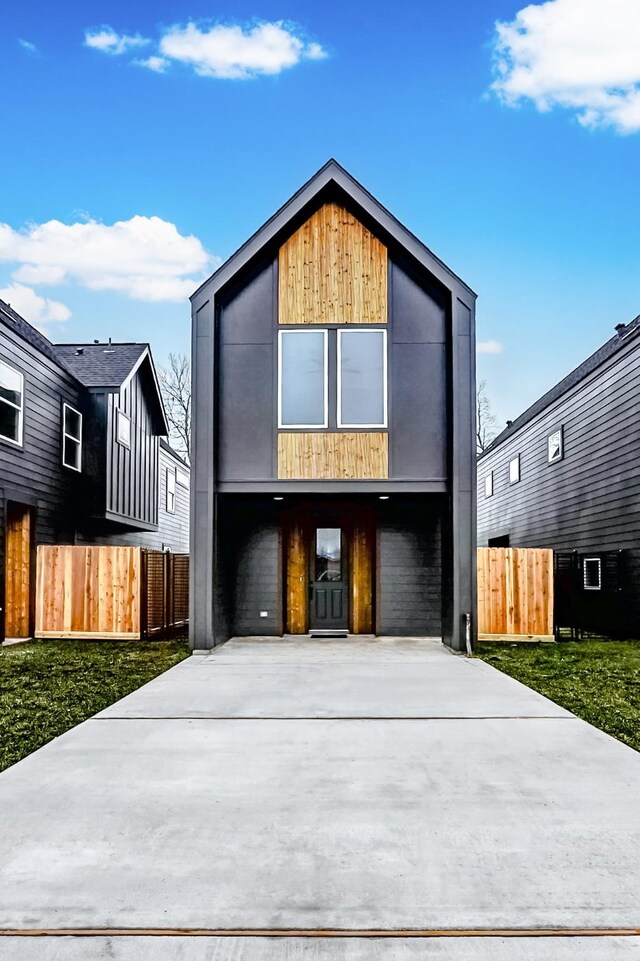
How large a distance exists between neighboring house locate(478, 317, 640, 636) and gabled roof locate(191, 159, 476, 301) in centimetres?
435

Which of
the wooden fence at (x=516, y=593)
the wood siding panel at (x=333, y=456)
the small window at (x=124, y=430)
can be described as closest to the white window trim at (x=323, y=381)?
the wood siding panel at (x=333, y=456)

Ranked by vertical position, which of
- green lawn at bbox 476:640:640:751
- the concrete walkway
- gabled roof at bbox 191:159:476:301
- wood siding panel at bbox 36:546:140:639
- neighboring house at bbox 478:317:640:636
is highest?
gabled roof at bbox 191:159:476:301

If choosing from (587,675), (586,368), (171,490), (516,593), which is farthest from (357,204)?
(171,490)

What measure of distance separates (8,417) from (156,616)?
14.2ft

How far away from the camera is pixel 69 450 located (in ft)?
51.0

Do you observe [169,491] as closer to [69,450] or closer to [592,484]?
[69,450]

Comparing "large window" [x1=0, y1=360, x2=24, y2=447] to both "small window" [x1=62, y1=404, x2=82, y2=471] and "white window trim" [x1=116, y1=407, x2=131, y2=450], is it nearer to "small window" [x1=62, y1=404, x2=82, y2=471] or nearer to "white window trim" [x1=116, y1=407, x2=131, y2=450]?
"small window" [x1=62, y1=404, x2=82, y2=471]

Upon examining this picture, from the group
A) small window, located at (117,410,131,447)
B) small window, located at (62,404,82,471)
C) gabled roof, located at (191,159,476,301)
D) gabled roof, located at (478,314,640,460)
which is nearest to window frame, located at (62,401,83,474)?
small window, located at (62,404,82,471)

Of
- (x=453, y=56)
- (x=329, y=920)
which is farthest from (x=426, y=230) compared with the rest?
(x=329, y=920)

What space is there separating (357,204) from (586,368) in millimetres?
8173

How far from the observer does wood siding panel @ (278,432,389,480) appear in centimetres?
1149

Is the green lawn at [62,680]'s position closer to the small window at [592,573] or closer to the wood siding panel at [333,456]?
the wood siding panel at [333,456]

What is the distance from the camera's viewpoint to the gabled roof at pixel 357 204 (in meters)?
11.5

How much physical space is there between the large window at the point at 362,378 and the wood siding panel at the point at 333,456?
0.27 m
